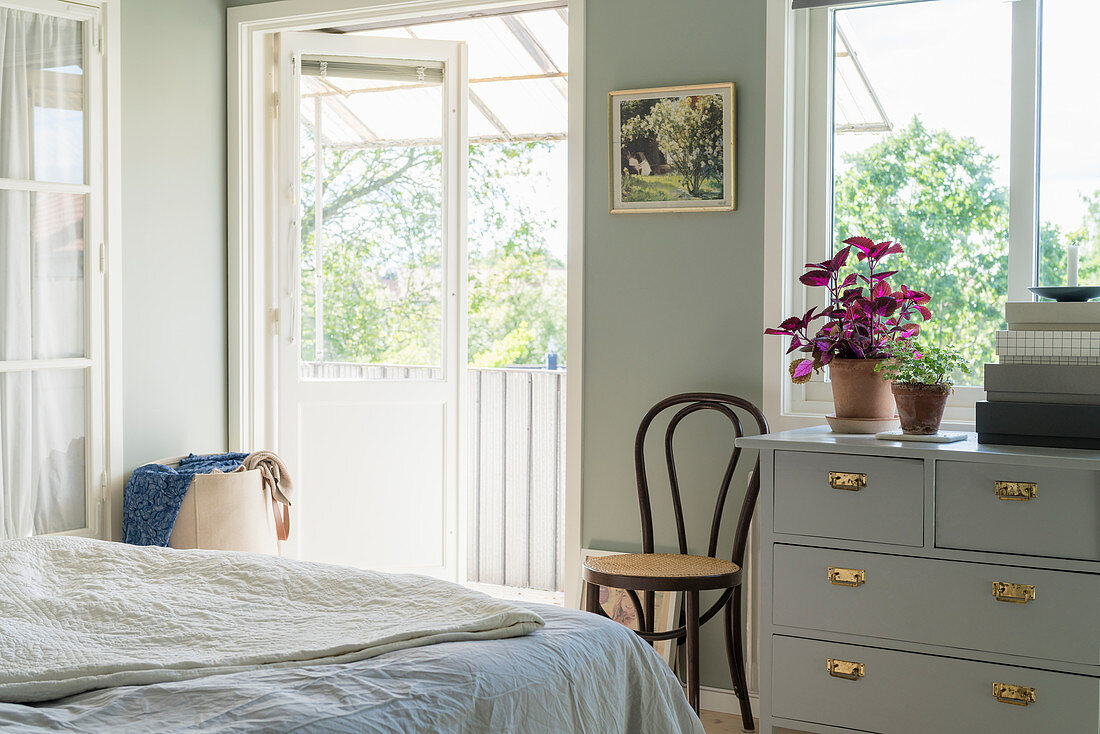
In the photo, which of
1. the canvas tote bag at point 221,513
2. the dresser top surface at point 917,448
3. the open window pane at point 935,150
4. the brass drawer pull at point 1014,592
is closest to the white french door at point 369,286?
the canvas tote bag at point 221,513

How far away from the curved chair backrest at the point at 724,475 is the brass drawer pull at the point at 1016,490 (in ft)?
2.54

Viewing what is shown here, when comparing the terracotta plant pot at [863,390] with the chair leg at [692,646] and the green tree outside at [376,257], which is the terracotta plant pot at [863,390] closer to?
the chair leg at [692,646]

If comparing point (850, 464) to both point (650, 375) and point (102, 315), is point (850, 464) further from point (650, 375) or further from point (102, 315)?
point (102, 315)

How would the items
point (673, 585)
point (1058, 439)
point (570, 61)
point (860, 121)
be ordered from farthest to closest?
point (570, 61), point (860, 121), point (673, 585), point (1058, 439)

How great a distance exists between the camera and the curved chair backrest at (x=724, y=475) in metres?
2.82

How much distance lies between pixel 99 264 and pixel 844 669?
2.54 metres

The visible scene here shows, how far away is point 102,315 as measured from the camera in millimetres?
3246

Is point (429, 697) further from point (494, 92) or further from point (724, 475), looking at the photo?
point (494, 92)

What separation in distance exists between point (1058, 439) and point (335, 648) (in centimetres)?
160

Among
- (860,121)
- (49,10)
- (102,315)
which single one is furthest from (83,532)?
(860,121)

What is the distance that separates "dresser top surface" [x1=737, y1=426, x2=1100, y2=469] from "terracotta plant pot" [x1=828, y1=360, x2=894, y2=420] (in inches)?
3.3

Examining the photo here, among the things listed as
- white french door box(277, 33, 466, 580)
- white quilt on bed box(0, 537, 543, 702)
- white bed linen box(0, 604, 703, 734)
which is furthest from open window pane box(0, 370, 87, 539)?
white bed linen box(0, 604, 703, 734)

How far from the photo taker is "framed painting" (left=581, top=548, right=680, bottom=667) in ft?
10.0

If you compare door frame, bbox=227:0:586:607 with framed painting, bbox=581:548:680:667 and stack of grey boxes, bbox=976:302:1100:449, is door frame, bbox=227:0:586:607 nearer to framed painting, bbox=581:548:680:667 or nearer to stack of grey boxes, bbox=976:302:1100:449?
framed painting, bbox=581:548:680:667
